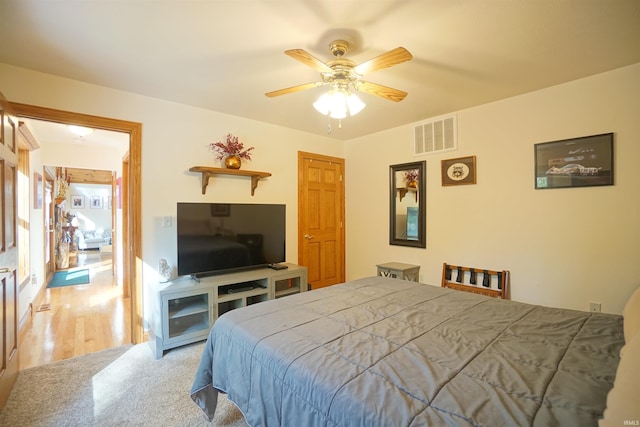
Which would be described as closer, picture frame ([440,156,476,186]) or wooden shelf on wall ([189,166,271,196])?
wooden shelf on wall ([189,166,271,196])

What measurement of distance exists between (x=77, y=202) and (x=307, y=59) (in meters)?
11.2

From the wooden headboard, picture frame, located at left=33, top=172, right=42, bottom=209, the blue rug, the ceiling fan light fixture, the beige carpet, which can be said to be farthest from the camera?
the blue rug

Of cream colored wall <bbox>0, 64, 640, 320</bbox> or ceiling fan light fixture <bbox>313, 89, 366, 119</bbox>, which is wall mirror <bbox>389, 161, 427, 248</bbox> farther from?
ceiling fan light fixture <bbox>313, 89, 366, 119</bbox>

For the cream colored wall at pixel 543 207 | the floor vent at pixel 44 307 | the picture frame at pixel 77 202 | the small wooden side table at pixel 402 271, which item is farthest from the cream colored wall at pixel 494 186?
the picture frame at pixel 77 202

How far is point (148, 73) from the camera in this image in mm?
2385

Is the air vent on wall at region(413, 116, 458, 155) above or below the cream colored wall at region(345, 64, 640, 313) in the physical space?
above

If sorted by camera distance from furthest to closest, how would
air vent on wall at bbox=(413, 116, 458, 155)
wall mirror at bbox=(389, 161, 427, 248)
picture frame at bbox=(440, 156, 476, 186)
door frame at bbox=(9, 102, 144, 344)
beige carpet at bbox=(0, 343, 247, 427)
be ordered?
wall mirror at bbox=(389, 161, 427, 248)
air vent on wall at bbox=(413, 116, 458, 155)
picture frame at bbox=(440, 156, 476, 186)
door frame at bbox=(9, 102, 144, 344)
beige carpet at bbox=(0, 343, 247, 427)

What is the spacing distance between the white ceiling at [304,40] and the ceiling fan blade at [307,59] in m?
0.24

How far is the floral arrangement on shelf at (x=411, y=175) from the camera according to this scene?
3.74 m

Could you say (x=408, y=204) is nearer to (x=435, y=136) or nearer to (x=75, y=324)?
(x=435, y=136)

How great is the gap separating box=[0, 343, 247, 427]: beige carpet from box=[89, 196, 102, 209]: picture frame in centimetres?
927

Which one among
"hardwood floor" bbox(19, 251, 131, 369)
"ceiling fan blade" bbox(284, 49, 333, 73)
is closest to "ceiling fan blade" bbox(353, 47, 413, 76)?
"ceiling fan blade" bbox(284, 49, 333, 73)

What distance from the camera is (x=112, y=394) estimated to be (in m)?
2.02

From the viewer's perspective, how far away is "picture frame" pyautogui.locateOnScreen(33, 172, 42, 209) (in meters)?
4.04
